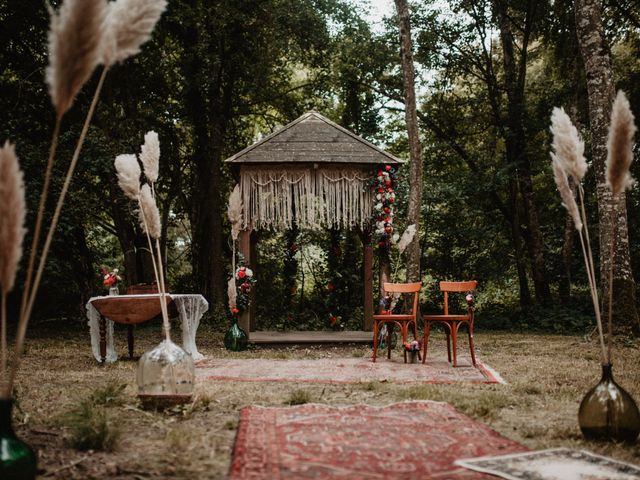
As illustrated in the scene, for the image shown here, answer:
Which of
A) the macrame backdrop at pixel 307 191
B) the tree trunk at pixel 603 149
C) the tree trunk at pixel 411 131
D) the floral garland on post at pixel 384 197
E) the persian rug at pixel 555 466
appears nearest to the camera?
the persian rug at pixel 555 466

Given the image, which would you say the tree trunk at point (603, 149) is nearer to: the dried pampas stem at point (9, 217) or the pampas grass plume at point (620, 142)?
the pampas grass plume at point (620, 142)

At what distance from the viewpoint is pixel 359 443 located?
3164 millimetres

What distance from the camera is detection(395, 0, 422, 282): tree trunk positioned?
10.3 meters

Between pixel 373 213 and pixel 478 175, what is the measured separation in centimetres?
532

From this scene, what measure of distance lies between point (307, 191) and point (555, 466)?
640cm

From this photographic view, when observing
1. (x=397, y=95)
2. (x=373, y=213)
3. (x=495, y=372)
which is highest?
(x=397, y=95)

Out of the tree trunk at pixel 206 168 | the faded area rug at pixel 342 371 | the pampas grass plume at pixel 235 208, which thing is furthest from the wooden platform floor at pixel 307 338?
the tree trunk at pixel 206 168

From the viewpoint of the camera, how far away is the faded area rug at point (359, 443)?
268 centimetres

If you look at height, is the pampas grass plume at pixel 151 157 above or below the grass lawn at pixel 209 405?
above

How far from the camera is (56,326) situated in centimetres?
1187

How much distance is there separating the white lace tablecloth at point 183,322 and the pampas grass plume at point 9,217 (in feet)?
16.3

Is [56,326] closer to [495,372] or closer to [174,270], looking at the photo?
[174,270]

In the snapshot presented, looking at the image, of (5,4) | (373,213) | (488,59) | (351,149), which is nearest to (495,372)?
(373,213)

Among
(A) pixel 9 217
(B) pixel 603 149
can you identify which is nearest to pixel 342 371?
(B) pixel 603 149
